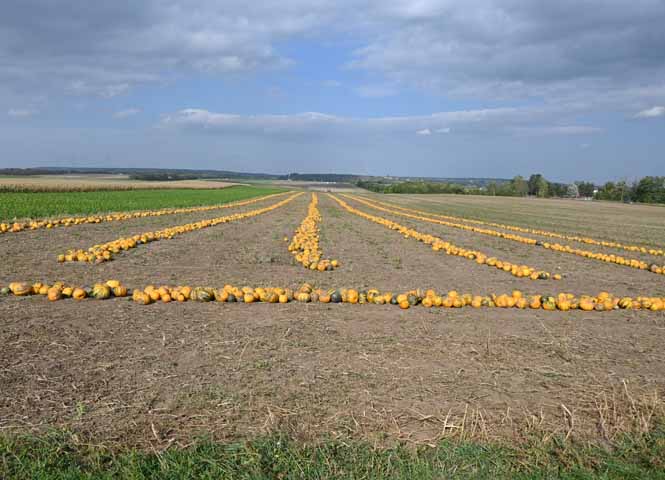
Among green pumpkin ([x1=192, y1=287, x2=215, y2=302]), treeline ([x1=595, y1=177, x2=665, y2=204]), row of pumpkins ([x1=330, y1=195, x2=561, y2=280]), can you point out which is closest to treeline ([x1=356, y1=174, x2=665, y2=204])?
treeline ([x1=595, y1=177, x2=665, y2=204])

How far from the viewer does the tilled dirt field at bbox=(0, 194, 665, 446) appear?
162 inches

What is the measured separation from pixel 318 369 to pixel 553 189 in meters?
144

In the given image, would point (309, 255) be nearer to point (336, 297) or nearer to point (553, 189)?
point (336, 297)

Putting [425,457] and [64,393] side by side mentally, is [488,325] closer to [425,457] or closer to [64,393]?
[425,457]

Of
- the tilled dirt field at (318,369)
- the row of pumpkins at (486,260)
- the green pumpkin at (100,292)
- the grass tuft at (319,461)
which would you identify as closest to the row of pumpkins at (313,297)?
the green pumpkin at (100,292)

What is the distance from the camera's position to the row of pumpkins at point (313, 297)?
7.94 m

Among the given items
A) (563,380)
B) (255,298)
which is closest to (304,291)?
(255,298)

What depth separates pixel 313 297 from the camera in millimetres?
8180

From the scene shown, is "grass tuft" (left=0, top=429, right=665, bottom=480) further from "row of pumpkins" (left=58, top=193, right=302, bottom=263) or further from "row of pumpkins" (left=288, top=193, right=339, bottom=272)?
"row of pumpkins" (left=58, top=193, right=302, bottom=263)

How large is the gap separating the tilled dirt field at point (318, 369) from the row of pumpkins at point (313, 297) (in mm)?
232

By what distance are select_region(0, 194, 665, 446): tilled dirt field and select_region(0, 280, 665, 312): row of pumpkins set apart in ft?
0.76

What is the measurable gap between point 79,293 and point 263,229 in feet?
41.9

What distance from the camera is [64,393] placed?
14.8 ft

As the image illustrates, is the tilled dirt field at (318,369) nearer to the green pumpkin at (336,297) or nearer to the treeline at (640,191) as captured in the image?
the green pumpkin at (336,297)
